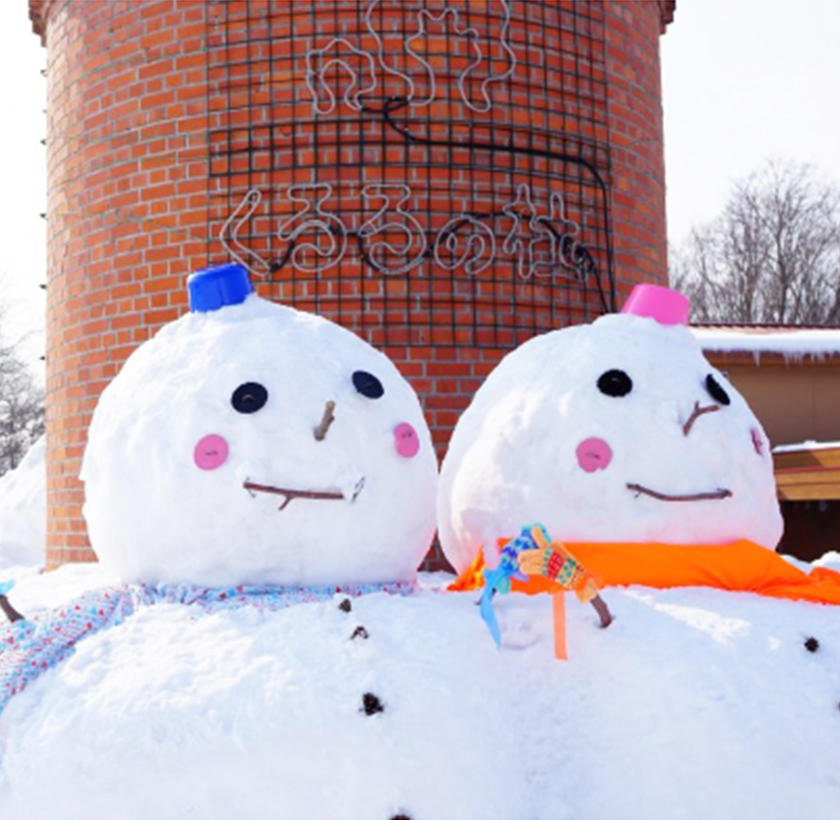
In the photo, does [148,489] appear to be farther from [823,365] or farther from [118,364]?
[823,365]

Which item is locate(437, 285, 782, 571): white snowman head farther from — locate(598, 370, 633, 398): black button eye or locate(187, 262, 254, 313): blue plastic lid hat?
locate(187, 262, 254, 313): blue plastic lid hat

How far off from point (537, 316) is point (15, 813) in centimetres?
355

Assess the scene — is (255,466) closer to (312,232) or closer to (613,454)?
(613,454)

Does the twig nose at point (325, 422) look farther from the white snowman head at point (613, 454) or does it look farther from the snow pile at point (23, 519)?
the snow pile at point (23, 519)

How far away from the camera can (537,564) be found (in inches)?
99.6

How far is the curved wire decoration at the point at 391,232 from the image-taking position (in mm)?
5086

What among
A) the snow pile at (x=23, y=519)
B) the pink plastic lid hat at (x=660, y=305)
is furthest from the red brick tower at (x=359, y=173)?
the snow pile at (x=23, y=519)

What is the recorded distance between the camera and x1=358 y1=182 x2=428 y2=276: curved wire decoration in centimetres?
509

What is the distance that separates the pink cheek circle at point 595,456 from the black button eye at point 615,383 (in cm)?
16

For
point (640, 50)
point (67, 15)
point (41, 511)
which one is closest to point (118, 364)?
point (67, 15)

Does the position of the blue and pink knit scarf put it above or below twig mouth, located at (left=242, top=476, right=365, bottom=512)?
below

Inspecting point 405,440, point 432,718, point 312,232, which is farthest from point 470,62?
point 432,718

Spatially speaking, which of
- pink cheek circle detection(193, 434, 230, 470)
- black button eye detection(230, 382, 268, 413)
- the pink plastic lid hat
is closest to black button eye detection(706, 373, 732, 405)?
the pink plastic lid hat

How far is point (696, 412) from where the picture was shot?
3.04m
